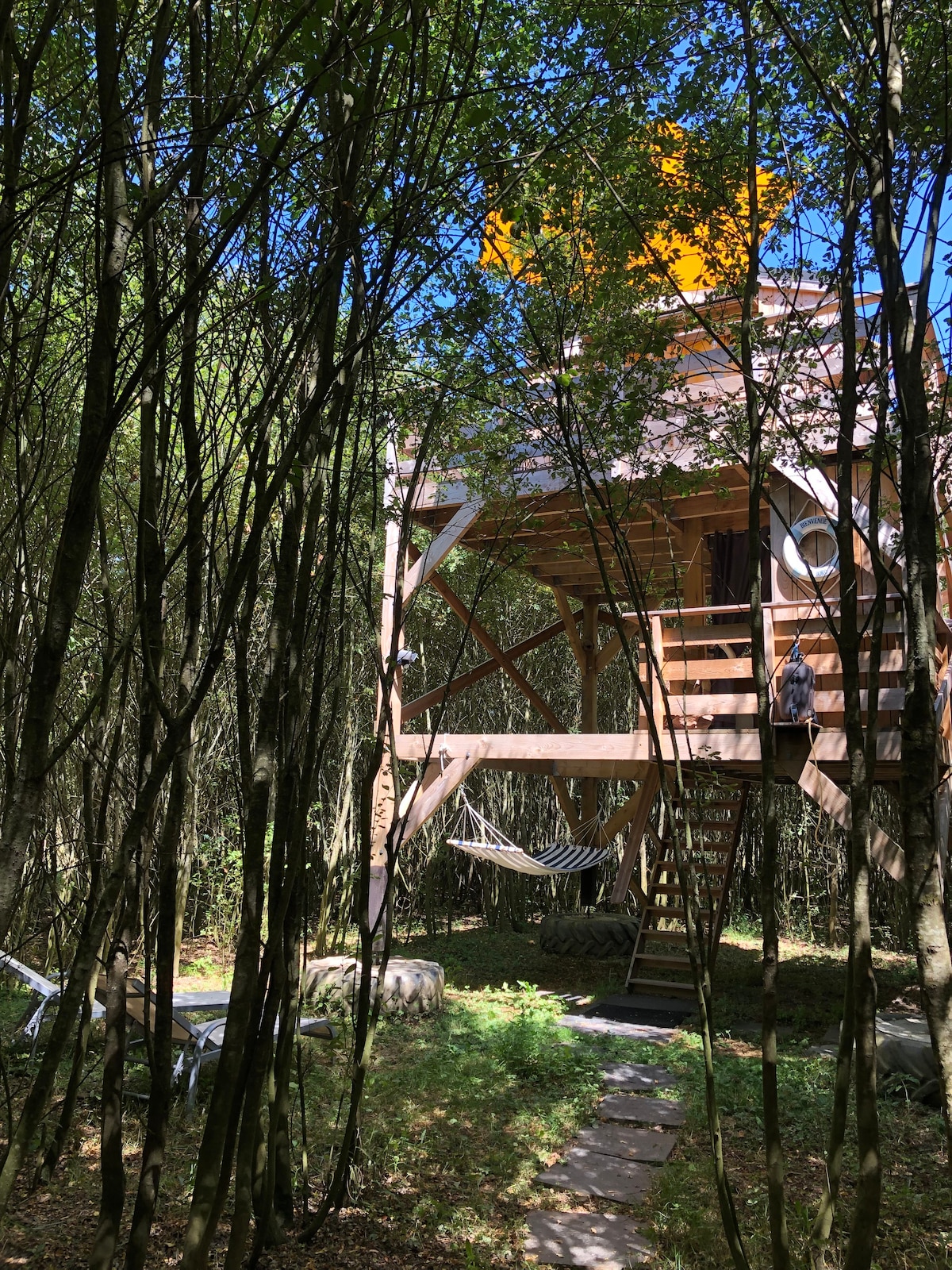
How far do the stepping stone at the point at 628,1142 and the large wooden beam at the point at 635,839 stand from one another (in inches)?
149

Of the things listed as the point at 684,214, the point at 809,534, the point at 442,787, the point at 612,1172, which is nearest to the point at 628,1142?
the point at 612,1172

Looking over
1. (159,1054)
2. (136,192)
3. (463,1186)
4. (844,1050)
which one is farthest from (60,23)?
(463,1186)

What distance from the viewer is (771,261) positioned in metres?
4.66

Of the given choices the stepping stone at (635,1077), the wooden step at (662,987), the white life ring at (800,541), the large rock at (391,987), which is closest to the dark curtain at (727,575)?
the white life ring at (800,541)

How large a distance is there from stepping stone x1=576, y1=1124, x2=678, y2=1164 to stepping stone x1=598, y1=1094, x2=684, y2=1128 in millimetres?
75

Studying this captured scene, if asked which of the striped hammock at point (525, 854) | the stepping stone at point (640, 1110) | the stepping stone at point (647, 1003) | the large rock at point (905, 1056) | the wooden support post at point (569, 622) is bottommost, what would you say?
the stepping stone at point (647, 1003)

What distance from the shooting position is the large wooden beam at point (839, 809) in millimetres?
4820

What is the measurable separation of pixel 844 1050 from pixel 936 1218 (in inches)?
48.8

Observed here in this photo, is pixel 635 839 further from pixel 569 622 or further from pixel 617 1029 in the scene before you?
pixel 617 1029

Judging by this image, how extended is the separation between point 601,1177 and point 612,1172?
7 centimetres

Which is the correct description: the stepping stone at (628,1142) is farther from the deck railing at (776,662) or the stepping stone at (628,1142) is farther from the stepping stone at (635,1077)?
the deck railing at (776,662)

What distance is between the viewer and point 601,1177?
3.05 metres

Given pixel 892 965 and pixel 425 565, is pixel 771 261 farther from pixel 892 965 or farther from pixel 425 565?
pixel 892 965

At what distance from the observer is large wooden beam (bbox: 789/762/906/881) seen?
15.8 feet
